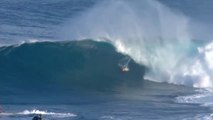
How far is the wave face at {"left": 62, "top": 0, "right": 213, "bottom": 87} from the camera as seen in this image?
1641 inches

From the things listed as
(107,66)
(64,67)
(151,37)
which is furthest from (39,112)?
(151,37)

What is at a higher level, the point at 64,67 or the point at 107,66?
the point at 107,66

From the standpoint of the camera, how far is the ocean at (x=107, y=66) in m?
33.5

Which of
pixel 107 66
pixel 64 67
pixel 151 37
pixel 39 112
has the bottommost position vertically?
pixel 39 112

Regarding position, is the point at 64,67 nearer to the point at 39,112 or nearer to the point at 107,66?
the point at 107,66

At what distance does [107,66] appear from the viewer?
133ft

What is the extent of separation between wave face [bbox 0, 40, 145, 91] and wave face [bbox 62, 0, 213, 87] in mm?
998

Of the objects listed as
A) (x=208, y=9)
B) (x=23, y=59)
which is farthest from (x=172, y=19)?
(x=208, y=9)

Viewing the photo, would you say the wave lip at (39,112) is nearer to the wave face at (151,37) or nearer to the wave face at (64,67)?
the wave face at (64,67)

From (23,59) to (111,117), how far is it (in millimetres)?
9170

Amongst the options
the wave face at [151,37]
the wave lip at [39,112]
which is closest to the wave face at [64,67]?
the wave face at [151,37]

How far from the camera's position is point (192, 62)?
42781mm

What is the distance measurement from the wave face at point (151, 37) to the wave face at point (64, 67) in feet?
3.27

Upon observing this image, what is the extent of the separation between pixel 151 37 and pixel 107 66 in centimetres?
513
